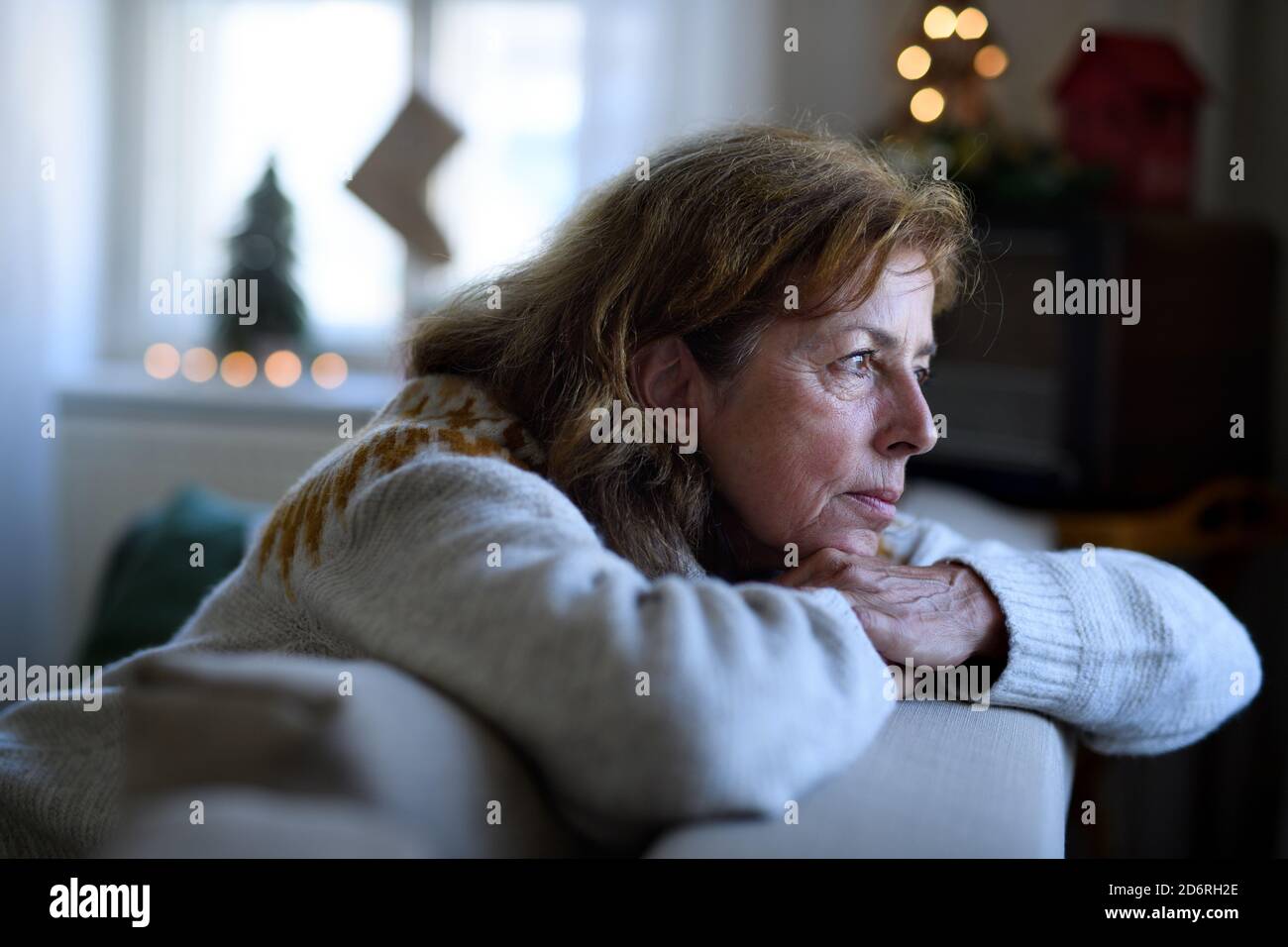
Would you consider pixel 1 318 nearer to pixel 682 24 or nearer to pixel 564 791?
pixel 682 24

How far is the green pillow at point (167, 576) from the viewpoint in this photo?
6.78 ft

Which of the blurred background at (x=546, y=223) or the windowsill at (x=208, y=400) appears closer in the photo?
the blurred background at (x=546, y=223)

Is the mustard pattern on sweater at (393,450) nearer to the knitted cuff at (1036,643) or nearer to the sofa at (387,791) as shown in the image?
the sofa at (387,791)

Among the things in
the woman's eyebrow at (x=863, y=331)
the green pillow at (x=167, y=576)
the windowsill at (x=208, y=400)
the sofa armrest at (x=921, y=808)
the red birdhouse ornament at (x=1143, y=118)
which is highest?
the red birdhouse ornament at (x=1143, y=118)

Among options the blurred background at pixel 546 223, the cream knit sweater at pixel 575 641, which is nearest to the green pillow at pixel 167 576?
the blurred background at pixel 546 223

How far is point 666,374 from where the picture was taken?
41.7 inches

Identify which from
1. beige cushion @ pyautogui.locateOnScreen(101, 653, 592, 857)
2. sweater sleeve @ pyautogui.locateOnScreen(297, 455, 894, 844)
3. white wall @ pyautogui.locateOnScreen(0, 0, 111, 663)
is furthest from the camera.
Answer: white wall @ pyautogui.locateOnScreen(0, 0, 111, 663)

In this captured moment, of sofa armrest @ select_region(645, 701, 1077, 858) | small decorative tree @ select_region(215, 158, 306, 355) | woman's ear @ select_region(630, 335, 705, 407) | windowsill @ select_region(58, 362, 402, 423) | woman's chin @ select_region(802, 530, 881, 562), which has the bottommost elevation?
sofa armrest @ select_region(645, 701, 1077, 858)

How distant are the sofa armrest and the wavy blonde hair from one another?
0.26 metres

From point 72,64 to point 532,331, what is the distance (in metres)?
2.61

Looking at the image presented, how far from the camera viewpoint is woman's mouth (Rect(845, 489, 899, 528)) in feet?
3.52

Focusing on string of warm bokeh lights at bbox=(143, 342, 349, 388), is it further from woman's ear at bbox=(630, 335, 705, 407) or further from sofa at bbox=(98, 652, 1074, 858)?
sofa at bbox=(98, 652, 1074, 858)

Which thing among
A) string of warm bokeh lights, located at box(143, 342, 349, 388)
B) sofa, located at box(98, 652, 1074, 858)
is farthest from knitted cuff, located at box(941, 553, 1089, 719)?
string of warm bokeh lights, located at box(143, 342, 349, 388)

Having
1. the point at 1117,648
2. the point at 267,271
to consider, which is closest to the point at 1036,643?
the point at 1117,648
